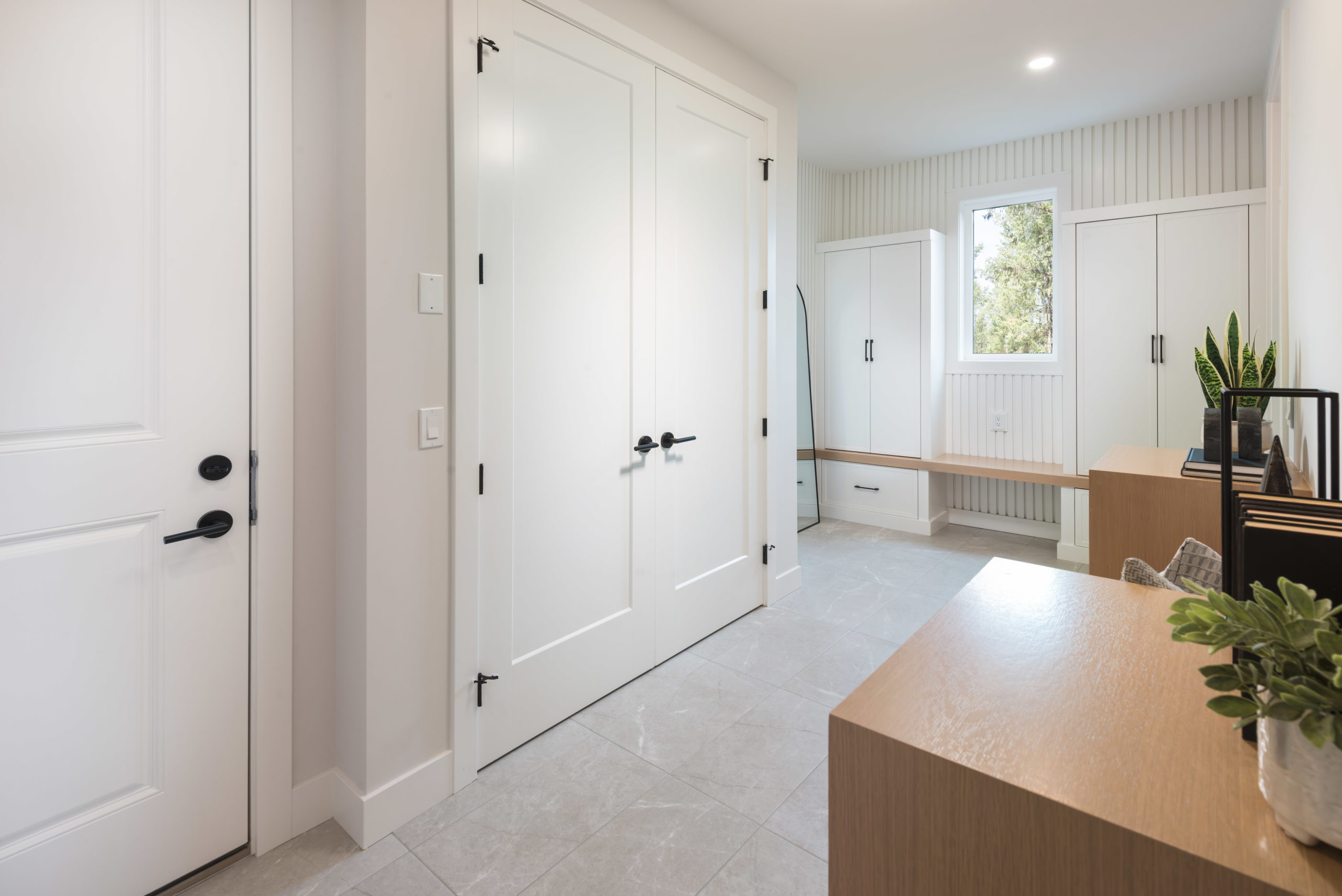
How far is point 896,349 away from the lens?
4.68 meters

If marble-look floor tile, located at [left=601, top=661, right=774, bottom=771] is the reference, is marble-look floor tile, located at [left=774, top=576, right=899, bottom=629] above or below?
above

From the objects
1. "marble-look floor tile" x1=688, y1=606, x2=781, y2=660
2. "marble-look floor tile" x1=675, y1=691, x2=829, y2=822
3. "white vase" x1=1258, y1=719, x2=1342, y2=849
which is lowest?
"marble-look floor tile" x1=675, y1=691, x2=829, y2=822

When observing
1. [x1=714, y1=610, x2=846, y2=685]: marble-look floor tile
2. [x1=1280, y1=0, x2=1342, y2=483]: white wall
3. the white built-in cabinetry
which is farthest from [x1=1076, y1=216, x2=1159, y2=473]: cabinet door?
[x1=714, y1=610, x2=846, y2=685]: marble-look floor tile

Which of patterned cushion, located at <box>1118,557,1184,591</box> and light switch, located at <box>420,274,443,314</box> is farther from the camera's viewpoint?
light switch, located at <box>420,274,443,314</box>

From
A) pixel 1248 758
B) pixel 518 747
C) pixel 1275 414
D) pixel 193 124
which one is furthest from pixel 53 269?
pixel 1275 414

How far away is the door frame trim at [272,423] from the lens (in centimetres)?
157

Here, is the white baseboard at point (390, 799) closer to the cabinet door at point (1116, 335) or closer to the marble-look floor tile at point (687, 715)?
the marble-look floor tile at point (687, 715)

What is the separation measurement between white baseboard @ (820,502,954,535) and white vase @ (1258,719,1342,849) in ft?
13.6

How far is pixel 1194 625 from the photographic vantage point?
617 mm

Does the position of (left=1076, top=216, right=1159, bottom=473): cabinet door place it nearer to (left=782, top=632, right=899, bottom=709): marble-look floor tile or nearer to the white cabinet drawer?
the white cabinet drawer

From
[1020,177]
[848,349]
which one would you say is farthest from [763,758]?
[1020,177]

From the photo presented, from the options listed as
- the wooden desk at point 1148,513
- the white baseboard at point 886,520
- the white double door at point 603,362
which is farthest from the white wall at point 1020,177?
the white double door at point 603,362

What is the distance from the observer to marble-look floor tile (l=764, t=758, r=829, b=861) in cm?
165

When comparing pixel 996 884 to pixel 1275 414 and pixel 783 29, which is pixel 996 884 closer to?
pixel 783 29
